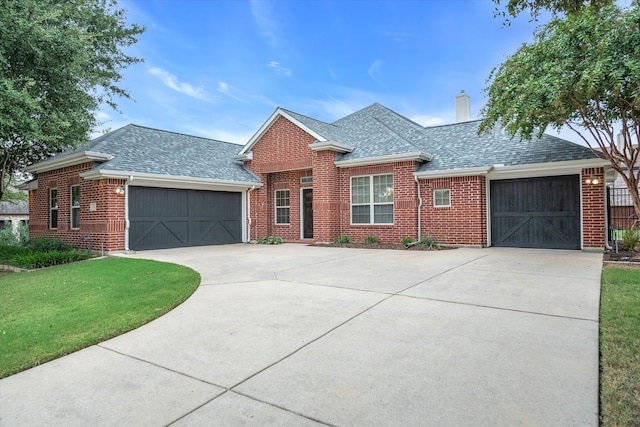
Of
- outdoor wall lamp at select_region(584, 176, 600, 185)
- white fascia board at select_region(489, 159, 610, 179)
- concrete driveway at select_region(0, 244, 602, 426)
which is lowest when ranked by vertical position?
concrete driveway at select_region(0, 244, 602, 426)

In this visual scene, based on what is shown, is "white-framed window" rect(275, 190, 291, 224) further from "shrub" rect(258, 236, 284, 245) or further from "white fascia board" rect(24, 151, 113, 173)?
"white fascia board" rect(24, 151, 113, 173)

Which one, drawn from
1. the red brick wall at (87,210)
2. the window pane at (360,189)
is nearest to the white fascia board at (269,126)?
the window pane at (360,189)

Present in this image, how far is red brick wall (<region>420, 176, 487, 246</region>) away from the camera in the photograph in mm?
11875

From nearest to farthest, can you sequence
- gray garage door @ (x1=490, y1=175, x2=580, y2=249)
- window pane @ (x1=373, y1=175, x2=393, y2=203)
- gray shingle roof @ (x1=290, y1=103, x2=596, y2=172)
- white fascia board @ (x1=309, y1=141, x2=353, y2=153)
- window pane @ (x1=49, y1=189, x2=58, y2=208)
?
gray garage door @ (x1=490, y1=175, x2=580, y2=249) → gray shingle roof @ (x1=290, y1=103, x2=596, y2=172) → window pane @ (x1=373, y1=175, x2=393, y2=203) → white fascia board @ (x1=309, y1=141, x2=353, y2=153) → window pane @ (x1=49, y1=189, x2=58, y2=208)

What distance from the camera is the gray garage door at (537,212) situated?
11078mm

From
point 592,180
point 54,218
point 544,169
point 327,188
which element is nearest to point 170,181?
point 327,188

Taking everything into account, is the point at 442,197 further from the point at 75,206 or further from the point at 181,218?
the point at 75,206

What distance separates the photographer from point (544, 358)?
10.6 feet

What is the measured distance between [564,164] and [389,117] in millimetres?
8545

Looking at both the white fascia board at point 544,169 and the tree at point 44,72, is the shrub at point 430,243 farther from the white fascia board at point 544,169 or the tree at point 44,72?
the tree at point 44,72

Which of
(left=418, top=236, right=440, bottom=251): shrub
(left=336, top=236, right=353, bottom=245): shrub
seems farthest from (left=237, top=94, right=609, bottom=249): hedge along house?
(left=418, top=236, right=440, bottom=251): shrub

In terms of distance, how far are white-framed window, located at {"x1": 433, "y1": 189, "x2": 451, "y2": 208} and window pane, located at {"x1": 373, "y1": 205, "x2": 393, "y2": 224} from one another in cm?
162

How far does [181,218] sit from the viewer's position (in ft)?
46.2

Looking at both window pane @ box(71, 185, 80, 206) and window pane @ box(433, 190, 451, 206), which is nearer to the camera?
window pane @ box(433, 190, 451, 206)
